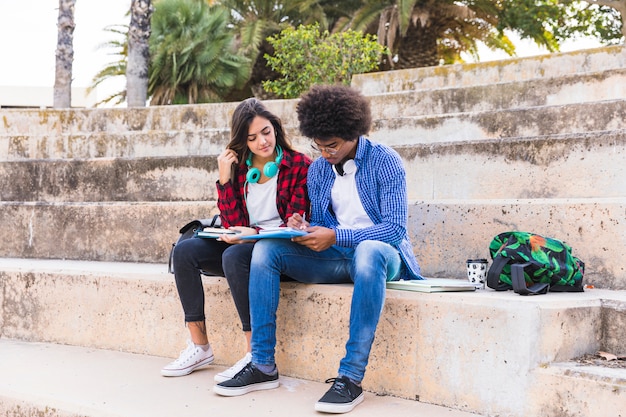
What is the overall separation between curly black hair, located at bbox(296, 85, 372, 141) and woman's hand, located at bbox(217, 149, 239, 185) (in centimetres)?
47

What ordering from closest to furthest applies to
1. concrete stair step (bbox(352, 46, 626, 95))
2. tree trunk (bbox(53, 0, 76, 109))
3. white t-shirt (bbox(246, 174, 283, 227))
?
white t-shirt (bbox(246, 174, 283, 227)), concrete stair step (bbox(352, 46, 626, 95)), tree trunk (bbox(53, 0, 76, 109))

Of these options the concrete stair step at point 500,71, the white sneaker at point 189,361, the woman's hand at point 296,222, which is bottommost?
the white sneaker at point 189,361

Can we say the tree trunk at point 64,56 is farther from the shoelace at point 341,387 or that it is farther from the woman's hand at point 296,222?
the shoelace at point 341,387

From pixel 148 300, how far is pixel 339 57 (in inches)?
316

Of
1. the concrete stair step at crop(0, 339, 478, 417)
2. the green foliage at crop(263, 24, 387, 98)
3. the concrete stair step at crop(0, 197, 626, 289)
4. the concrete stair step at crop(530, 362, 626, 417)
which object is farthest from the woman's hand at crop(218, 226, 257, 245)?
the green foliage at crop(263, 24, 387, 98)

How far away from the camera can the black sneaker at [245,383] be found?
11.5 ft

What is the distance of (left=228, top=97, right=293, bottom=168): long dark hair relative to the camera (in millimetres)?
3951

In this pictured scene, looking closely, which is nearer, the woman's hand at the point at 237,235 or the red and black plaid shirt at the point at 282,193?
the woman's hand at the point at 237,235

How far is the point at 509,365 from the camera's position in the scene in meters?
3.18

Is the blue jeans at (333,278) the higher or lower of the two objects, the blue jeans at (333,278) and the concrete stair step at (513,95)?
the lower

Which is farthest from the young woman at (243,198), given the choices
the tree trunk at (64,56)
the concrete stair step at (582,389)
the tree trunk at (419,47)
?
the tree trunk at (419,47)

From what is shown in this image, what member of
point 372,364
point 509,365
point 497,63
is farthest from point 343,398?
point 497,63

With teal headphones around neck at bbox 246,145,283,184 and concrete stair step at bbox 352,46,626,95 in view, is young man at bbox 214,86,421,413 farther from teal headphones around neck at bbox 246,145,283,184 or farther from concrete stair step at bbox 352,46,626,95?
concrete stair step at bbox 352,46,626,95

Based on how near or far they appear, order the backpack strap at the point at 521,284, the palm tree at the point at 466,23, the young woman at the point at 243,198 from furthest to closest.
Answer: the palm tree at the point at 466,23, the young woman at the point at 243,198, the backpack strap at the point at 521,284
